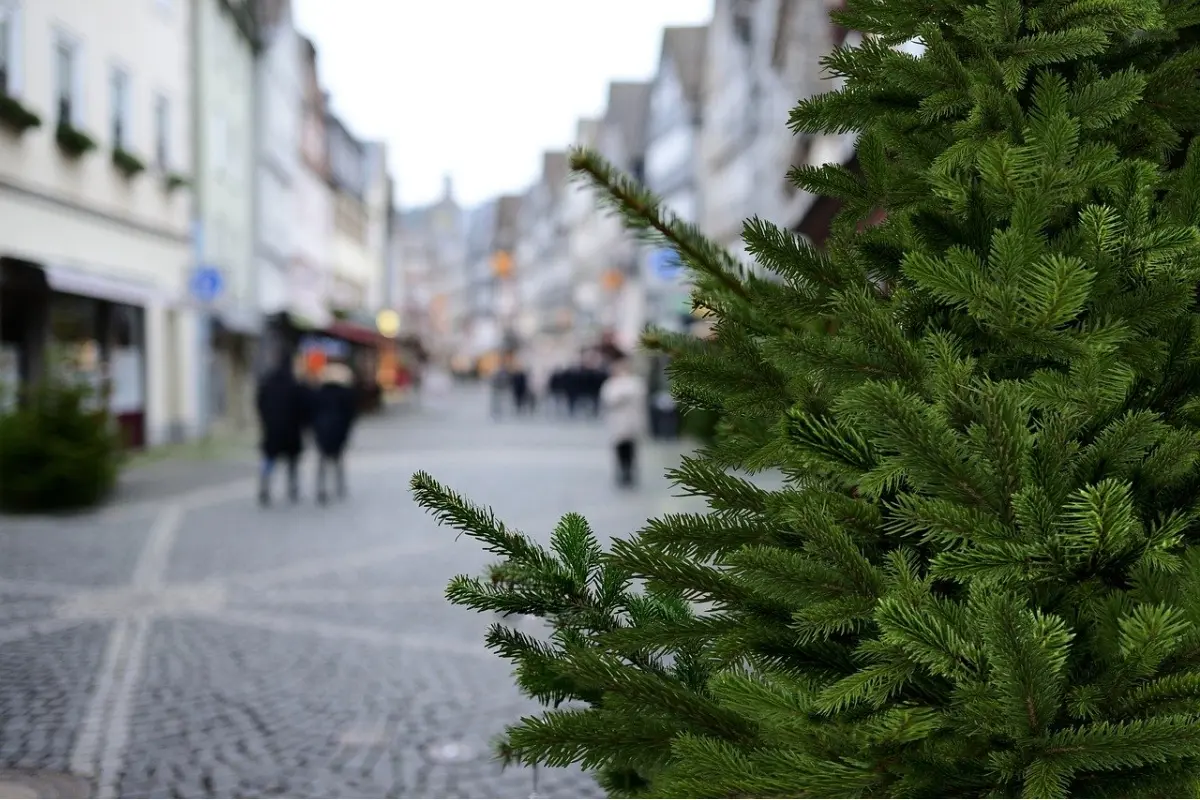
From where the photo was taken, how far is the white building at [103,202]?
1684 cm

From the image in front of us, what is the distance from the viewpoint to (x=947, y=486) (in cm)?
143

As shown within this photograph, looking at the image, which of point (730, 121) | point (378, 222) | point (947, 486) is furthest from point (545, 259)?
point (947, 486)

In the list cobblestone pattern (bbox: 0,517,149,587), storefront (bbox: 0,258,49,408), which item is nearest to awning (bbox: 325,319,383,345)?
storefront (bbox: 0,258,49,408)

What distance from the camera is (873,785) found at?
153cm

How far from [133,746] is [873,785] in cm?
379

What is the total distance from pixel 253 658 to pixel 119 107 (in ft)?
58.5

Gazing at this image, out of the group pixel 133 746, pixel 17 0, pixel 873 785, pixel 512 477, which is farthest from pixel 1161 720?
pixel 17 0

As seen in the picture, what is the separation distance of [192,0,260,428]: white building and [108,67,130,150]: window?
3900mm

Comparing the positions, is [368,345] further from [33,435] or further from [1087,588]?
[1087,588]

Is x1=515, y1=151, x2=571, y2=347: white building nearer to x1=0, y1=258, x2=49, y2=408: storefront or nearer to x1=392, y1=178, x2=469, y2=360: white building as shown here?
x1=392, y1=178, x2=469, y2=360: white building

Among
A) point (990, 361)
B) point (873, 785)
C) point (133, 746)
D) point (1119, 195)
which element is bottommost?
point (133, 746)

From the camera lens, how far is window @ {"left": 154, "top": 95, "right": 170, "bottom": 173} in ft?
77.3

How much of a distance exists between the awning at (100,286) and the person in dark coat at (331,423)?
552 cm

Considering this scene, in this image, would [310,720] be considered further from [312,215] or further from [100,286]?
[312,215]
